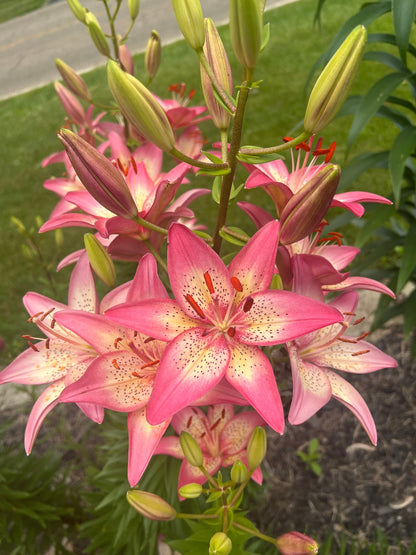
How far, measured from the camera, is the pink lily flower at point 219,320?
483 millimetres

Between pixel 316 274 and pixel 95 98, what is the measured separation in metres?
3.29

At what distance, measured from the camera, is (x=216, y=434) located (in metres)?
0.76

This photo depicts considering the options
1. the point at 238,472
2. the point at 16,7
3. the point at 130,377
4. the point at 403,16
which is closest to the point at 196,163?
the point at 130,377

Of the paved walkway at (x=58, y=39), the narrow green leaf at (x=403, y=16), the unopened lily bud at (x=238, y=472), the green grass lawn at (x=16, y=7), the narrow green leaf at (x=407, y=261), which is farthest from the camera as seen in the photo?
the green grass lawn at (x=16, y=7)

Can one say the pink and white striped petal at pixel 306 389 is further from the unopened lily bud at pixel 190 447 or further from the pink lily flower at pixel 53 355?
the pink lily flower at pixel 53 355

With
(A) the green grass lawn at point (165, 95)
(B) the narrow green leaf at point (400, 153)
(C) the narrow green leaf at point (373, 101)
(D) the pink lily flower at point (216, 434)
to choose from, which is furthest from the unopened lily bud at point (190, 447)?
(A) the green grass lawn at point (165, 95)

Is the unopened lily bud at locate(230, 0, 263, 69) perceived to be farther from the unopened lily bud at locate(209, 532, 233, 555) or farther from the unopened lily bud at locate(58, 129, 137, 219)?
the unopened lily bud at locate(209, 532, 233, 555)

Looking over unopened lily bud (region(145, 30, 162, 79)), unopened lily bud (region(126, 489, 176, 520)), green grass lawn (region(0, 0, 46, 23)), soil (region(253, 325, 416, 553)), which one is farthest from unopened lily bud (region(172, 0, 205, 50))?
green grass lawn (region(0, 0, 46, 23))

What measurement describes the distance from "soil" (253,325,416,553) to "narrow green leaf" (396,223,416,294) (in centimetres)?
48

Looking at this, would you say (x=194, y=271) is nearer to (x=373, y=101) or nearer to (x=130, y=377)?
(x=130, y=377)

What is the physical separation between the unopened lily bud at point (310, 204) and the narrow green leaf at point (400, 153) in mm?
701

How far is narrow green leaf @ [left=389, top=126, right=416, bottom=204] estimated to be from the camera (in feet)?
3.88

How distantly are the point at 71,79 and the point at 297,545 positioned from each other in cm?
93

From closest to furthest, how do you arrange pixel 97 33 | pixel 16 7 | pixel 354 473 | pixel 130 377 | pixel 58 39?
1. pixel 130 377
2. pixel 97 33
3. pixel 354 473
4. pixel 58 39
5. pixel 16 7
